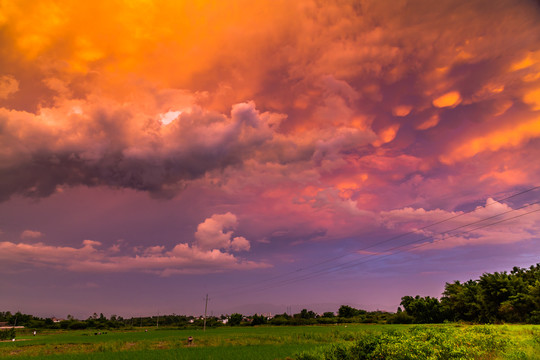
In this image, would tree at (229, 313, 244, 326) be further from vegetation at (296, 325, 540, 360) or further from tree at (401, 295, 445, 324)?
vegetation at (296, 325, 540, 360)

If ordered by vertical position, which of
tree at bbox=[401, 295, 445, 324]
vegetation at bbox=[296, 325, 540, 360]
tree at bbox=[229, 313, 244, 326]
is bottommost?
tree at bbox=[229, 313, 244, 326]

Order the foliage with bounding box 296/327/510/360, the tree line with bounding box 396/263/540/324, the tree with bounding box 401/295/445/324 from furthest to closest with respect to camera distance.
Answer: the tree with bounding box 401/295/445/324, the tree line with bounding box 396/263/540/324, the foliage with bounding box 296/327/510/360

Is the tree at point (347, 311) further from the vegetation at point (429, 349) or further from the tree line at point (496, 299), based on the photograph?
the vegetation at point (429, 349)

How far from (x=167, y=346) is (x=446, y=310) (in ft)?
252

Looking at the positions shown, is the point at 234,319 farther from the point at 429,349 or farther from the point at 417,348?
the point at 429,349

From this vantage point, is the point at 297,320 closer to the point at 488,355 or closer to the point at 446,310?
the point at 446,310

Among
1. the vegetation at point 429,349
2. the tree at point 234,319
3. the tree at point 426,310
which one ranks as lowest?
the tree at point 234,319

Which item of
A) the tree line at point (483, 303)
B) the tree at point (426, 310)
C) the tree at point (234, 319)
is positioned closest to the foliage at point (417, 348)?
the tree line at point (483, 303)

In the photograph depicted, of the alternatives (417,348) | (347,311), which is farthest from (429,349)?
(347,311)

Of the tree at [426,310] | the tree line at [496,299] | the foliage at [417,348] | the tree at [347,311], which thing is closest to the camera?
the foliage at [417,348]

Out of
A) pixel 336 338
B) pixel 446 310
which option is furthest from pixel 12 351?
pixel 446 310

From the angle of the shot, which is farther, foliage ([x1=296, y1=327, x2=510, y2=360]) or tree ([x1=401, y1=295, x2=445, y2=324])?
tree ([x1=401, y1=295, x2=445, y2=324])

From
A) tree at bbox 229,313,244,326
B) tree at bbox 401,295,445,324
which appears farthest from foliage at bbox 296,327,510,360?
tree at bbox 229,313,244,326

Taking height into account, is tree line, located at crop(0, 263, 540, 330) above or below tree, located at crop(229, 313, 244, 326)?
above
